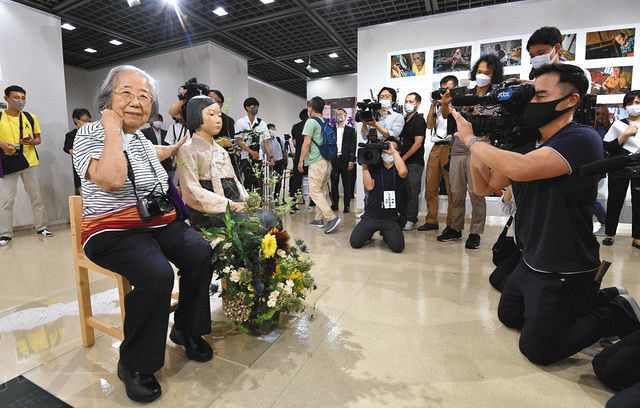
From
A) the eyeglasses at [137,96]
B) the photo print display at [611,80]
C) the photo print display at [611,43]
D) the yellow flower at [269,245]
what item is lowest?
the yellow flower at [269,245]

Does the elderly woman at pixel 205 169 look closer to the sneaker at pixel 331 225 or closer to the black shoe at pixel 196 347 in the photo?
the black shoe at pixel 196 347

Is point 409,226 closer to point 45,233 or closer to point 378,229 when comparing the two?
point 378,229

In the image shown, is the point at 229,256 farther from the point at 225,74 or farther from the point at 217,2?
the point at 225,74

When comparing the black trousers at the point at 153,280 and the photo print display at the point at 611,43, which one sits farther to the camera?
the photo print display at the point at 611,43

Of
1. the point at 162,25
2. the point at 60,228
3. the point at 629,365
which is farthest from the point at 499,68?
the point at 60,228

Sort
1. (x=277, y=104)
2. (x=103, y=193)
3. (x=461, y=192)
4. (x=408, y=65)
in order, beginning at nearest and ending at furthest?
(x=103, y=193) < (x=461, y=192) < (x=408, y=65) < (x=277, y=104)

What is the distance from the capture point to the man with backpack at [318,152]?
403cm

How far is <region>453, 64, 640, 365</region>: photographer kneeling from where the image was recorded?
1.43 metres

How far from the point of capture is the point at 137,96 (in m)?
1.45

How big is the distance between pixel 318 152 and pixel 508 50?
302 cm

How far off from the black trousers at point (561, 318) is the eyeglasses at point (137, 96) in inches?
76.8

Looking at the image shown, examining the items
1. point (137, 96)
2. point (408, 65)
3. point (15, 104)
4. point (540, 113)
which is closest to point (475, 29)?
point (408, 65)

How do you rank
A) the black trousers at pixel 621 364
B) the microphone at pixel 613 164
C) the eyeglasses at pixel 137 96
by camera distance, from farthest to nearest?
the eyeglasses at pixel 137 96
the black trousers at pixel 621 364
the microphone at pixel 613 164

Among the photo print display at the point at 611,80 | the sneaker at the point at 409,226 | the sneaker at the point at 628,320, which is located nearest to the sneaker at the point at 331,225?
the sneaker at the point at 409,226
